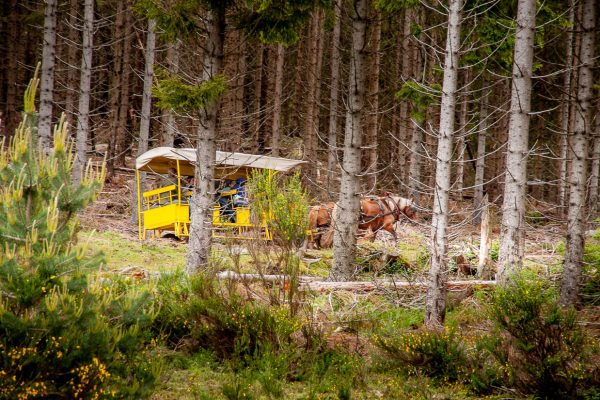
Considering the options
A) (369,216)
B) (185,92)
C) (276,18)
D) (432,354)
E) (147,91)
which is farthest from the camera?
(147,91)

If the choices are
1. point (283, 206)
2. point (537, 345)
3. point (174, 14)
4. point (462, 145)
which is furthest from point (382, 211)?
point (537, 345)

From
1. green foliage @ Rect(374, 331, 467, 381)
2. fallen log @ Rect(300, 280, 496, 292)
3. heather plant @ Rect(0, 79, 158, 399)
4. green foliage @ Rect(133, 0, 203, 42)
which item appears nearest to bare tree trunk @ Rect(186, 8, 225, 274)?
green foliage @ Rect(133, 0, 203, 42)

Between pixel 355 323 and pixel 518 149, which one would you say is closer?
pixel 355 323

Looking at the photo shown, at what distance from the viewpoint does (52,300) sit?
4.59 metres

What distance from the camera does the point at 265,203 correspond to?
480 inches

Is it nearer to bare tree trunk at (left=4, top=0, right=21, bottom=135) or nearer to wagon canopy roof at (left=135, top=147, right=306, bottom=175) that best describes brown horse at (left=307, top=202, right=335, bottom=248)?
wagon canopy roof at (left=135, top=147, right=306, bottom=175)

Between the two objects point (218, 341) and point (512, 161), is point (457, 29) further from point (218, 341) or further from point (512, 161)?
point (218, 341)

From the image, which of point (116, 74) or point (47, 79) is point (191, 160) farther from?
point (116, 74)

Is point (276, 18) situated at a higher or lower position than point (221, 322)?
higher

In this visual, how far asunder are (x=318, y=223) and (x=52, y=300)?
11.9 m

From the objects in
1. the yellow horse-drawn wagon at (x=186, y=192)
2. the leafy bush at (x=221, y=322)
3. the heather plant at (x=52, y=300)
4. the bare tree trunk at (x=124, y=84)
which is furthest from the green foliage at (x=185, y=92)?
the bare tree trunk at (x=124, y=84)

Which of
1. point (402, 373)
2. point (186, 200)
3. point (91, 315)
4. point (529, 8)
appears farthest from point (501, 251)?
point (186, 200)

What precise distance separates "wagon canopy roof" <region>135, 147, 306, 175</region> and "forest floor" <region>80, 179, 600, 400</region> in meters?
2.20

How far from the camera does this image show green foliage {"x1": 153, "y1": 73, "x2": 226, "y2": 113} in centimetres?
928
